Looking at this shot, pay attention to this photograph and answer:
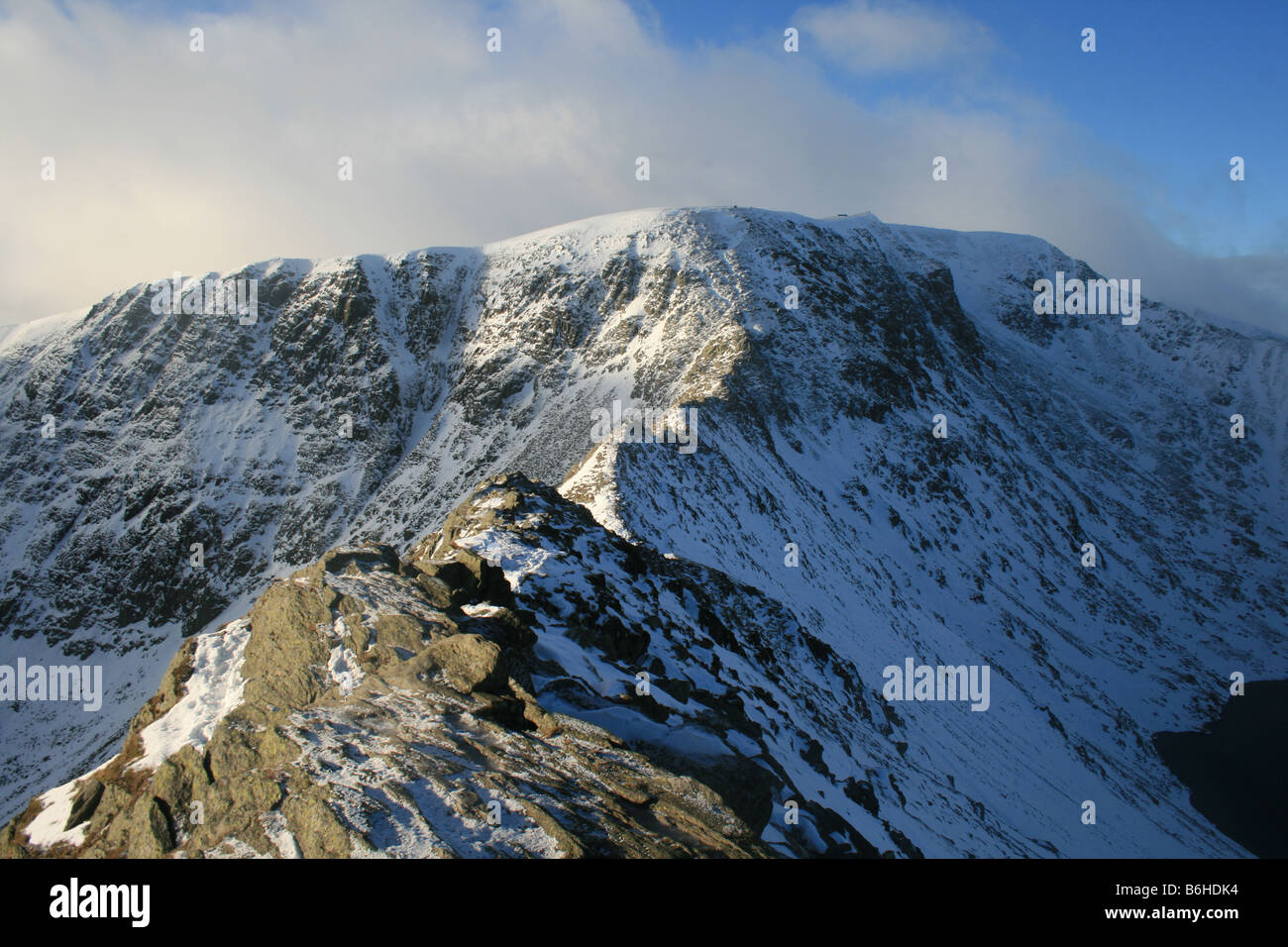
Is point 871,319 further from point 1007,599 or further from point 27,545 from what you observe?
point 27,545

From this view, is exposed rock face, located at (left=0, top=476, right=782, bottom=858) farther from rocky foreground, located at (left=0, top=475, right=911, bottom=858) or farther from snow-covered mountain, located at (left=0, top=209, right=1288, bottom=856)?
Answer: snow-covered mountain, located at (left=0, top=209, right=1288, bottom=856)

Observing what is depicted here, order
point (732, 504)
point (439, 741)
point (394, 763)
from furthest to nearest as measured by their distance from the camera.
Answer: point (732, 504)
point (439, 741)
point (394, 763)

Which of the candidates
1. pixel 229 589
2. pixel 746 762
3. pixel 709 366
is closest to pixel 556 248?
pixel 709 366

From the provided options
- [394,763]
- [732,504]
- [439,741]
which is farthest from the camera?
[732,504]

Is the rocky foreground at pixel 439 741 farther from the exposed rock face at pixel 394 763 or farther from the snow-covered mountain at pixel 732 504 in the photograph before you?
the snow-covered mountain at pixel 732 504

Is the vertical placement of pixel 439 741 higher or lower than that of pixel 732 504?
lower

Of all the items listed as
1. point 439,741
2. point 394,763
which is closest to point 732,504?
point 439,741

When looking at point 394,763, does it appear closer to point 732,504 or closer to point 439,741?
point 439,741

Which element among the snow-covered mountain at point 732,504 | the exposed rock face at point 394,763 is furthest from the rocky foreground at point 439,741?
the snow-covered mountain at point 732,504
